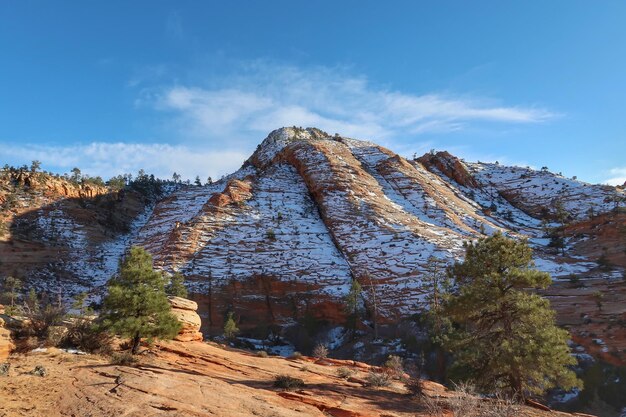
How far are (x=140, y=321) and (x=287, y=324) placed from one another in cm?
2763

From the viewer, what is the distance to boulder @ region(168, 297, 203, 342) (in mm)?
20766

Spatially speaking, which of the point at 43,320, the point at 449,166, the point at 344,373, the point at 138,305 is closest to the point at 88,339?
the point at 43,320

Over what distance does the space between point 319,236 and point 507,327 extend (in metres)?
39.4

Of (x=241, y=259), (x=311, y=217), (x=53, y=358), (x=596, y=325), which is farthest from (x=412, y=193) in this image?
(x=53, y=358)

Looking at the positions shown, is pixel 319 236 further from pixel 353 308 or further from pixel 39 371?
pixel 39 371

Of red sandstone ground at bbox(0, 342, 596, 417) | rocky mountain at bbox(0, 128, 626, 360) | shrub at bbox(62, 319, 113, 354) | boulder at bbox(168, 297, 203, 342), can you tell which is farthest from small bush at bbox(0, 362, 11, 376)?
rocky mountain at bbox(0, 128, 626, 360)

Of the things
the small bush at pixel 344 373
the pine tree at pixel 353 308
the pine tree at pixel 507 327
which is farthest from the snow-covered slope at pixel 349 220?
the pine tree at pixel 507 327

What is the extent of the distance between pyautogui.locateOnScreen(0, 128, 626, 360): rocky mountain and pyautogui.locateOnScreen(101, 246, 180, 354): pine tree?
26.1m

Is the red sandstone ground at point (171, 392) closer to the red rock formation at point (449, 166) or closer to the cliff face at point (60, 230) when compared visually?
the cliff face at point (60, 230)

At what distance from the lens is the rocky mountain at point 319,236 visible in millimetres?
41781

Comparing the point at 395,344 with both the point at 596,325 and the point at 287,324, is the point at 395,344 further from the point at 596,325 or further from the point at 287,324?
the point at 596,325

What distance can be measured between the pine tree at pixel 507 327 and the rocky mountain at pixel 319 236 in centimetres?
1835

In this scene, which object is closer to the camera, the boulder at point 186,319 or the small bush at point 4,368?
the small bush at point 4,368

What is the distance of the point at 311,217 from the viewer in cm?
5994
